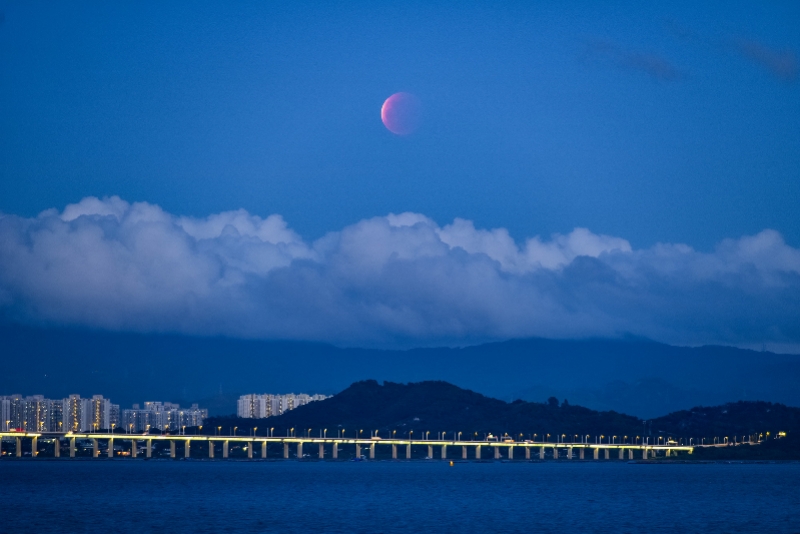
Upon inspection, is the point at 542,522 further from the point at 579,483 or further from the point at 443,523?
the point at 579,483

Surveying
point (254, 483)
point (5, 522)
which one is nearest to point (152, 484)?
point (254, 483)

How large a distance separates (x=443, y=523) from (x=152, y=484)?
7056 cm

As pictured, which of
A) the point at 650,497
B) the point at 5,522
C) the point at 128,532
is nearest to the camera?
the point at 128,532

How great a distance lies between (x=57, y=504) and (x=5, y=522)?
70.5ft

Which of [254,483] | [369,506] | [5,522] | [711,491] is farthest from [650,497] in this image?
[5,522]

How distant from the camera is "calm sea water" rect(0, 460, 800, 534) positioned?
8350 centimetres

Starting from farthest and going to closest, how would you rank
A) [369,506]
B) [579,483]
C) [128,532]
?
[579,483] < [369,506] < [128,532]

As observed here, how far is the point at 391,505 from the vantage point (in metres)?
107

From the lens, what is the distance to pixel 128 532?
78.2 metres

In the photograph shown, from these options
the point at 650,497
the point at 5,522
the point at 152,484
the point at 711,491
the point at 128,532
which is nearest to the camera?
the point at 128,532

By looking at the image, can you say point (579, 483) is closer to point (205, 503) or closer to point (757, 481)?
point (757, 481)

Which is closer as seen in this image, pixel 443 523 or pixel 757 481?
pixel 443 523

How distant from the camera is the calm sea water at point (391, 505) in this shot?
83.5 metres

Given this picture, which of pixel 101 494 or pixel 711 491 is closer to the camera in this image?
pixel 101 494
